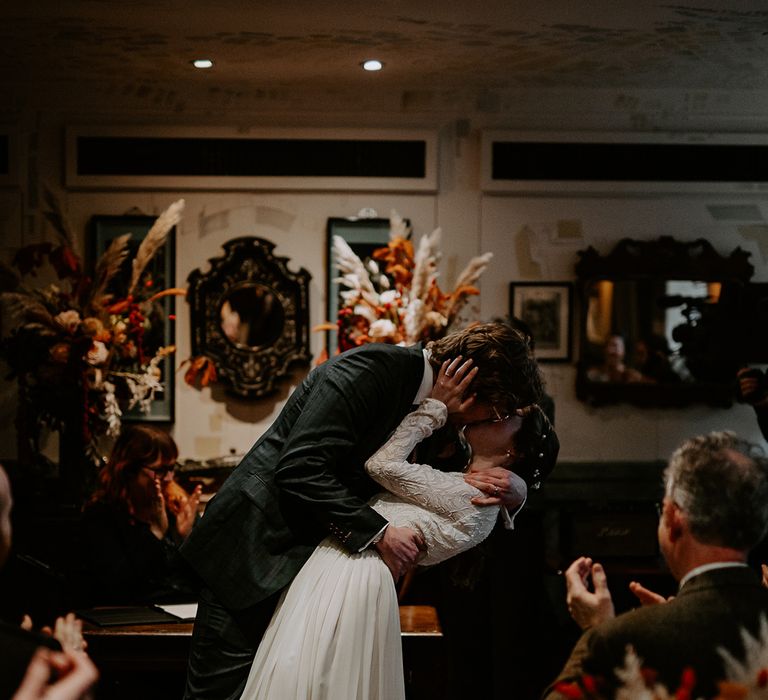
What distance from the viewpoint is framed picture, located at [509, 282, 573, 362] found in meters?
5.30

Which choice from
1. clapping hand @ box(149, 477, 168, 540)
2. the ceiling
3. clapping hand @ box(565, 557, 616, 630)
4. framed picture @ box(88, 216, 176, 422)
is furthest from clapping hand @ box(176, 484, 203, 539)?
clapping hand @ box(565, 557, 616, 630)

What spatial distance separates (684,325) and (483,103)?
5.05 ft

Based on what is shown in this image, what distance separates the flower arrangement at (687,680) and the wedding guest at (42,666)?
27.9 inches

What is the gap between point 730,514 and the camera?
5.52ft

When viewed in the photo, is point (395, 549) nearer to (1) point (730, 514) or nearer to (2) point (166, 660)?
(1) point (730, 514)

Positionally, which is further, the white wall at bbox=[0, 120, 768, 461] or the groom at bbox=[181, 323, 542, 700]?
the white wall at bbox=[0, 120, 768, 461]

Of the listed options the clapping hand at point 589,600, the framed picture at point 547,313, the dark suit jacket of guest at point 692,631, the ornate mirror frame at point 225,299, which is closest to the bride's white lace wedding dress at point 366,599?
the clapping hand at point 589,600

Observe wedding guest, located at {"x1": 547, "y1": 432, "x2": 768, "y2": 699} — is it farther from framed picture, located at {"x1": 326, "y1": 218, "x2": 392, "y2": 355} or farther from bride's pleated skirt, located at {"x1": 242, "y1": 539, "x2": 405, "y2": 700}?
framed picture, located at {"x1": 326, "y1": 218, "x2": 392, "y2": 355}

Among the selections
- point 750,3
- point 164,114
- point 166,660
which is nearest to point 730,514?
point 166,660

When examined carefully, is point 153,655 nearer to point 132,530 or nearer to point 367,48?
point 132,530

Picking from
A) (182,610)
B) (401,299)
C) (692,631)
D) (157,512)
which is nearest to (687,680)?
(692,631)

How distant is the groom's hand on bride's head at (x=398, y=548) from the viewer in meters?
2.30

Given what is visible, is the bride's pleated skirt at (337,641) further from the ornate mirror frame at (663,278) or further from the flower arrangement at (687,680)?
the ornate mirror frame at (663,278)

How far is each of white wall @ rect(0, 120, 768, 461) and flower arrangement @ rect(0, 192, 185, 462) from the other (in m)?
0.86
